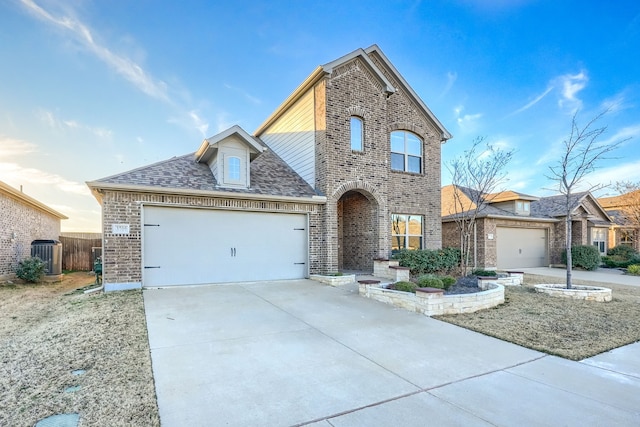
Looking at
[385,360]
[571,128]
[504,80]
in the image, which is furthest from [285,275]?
[504,80]

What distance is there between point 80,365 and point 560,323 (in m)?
7.84

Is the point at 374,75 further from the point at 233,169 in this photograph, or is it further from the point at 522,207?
the point at 522,207

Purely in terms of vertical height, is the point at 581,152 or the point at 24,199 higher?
the point at 581,152

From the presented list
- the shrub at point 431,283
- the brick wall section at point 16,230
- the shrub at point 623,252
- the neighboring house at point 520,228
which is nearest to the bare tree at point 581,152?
the shrub at point 431,283

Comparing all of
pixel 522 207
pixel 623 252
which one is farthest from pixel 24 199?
pixel 623 252

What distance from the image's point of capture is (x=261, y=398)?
10.6 feet

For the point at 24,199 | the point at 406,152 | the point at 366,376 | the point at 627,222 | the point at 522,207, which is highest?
the point at 406,152

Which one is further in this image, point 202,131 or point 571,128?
point 202,131

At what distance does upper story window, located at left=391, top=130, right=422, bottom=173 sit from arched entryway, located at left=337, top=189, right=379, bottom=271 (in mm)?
1985

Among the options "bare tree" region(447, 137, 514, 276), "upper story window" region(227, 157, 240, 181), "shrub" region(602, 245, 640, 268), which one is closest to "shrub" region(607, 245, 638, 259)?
"shrub" region(602, 245, 640, 268)

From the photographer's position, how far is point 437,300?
6742mm

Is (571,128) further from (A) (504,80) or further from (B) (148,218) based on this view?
(B) (148,218)

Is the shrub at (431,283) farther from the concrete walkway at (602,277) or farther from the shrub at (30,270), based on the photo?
the shrub at (30,270)

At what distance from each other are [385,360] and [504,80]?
47.0 ft
